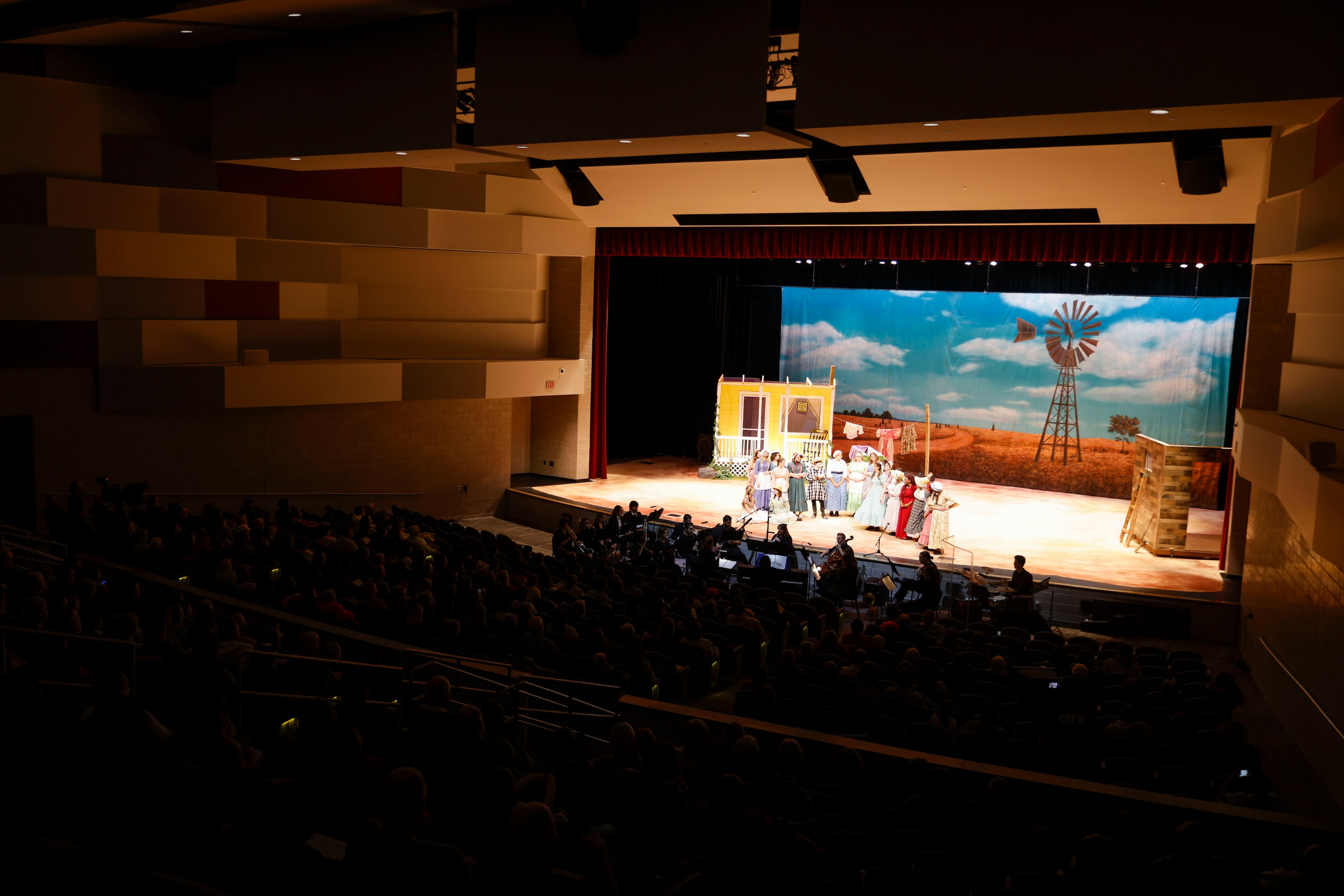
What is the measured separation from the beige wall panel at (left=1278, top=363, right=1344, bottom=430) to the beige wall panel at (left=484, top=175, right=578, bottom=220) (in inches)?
441

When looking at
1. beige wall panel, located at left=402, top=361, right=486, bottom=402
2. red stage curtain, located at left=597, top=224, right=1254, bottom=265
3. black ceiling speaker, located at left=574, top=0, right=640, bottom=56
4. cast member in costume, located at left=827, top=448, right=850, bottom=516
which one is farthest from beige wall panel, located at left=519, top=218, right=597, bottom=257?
black ceiling speaker, located at left=574, top=0, right=640, bottom=56

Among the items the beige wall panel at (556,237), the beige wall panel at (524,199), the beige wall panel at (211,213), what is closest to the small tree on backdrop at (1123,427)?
the beige wall panel at (556,237)

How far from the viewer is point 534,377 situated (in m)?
17.7

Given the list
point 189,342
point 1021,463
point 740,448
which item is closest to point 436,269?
point 189,342

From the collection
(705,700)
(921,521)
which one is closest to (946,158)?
(921,521)

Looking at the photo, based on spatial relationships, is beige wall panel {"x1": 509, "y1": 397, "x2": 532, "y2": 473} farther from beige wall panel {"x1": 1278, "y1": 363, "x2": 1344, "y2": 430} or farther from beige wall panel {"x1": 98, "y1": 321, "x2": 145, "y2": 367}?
beige wall panel {"x1": 1278, "y1": 363, "x2": 1344, "y2": 430}

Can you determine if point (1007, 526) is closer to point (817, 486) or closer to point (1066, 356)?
point (817, 486)

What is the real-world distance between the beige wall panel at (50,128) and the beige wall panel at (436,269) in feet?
10.2

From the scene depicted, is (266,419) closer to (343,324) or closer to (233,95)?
(343,324)

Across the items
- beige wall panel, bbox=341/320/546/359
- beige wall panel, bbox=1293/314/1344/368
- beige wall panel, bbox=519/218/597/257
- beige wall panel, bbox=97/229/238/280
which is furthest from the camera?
beige wall panel, bbox=519/218/597/257

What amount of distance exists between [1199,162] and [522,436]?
41.2 ft

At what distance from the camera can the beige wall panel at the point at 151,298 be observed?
1367 cm

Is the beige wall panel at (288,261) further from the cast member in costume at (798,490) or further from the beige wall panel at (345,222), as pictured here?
the cast member in costume at (798,490)

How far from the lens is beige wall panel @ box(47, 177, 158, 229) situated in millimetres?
13148
